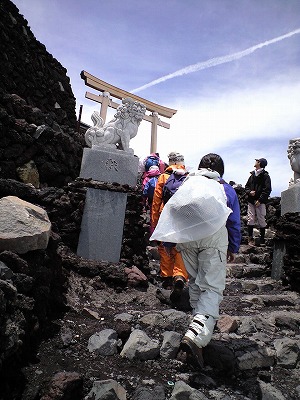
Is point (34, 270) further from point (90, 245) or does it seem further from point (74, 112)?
point (74, 112)

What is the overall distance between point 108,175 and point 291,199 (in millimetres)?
3240

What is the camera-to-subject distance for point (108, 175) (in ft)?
16.3

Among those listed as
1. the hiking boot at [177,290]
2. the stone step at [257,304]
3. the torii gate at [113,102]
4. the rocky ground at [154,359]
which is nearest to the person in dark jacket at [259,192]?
the stone step at [257,304]

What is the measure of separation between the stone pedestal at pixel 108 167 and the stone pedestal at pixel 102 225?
12.8 inches

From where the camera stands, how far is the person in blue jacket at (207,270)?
2105mm

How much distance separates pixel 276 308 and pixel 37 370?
320cm

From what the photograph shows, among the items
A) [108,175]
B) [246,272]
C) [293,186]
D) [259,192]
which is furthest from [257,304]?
[259,192]

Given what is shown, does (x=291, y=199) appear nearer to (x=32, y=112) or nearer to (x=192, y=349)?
(x=192, y=349)

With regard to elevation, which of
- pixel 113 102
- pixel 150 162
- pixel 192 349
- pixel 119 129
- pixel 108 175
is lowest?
pixel 192 349

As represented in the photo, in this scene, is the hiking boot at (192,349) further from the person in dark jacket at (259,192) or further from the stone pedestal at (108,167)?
the person in dark jacket at (259,192)

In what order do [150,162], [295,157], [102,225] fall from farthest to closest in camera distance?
[150,162], [295,157], [102,225]

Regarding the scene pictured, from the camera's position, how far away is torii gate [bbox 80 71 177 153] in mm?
13844

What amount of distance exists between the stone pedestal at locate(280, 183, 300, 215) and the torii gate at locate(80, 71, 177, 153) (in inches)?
335

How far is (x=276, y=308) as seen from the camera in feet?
13.1
